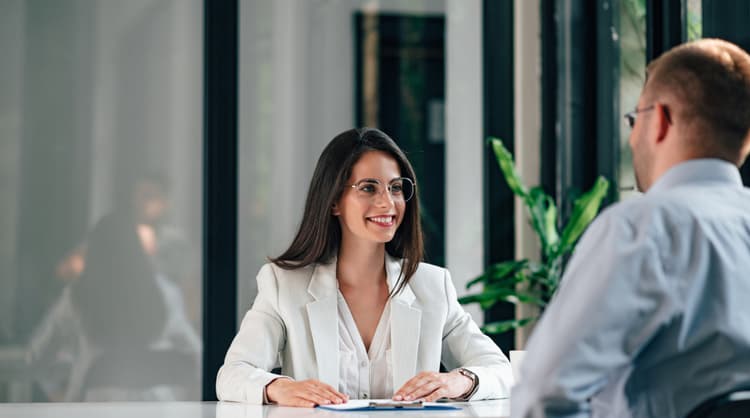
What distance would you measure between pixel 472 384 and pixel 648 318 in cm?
110

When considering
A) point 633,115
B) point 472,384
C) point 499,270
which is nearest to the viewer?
point 633,115

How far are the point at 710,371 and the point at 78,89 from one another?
3.74 metres

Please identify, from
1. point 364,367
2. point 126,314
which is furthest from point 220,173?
point 364,367

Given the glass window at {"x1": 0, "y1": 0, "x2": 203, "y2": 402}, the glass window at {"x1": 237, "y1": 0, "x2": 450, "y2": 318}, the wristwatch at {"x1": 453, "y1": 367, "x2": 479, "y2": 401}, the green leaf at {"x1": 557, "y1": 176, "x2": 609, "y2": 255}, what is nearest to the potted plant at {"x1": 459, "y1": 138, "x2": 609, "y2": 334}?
the green leaf at {"x1": 557, "y1": 176, "x2": 609, "y2": 255}

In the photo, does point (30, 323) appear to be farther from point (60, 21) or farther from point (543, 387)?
point (543, 387)

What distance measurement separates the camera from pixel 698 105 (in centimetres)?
162

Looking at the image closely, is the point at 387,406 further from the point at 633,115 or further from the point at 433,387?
the point at 633,115

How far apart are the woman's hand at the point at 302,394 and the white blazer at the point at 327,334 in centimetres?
15

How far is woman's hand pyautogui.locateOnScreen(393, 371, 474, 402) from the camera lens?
2.37 m

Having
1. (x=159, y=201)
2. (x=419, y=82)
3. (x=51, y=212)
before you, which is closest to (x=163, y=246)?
(x=159, y=201)

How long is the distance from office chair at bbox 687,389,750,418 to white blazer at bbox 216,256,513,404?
1.27 m

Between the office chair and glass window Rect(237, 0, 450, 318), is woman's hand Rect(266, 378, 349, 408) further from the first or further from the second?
glass window Rect(237, 0, 450, 318)

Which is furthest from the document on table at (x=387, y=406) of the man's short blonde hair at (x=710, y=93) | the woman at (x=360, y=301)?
the man's short blonde hair at (x=710, y=93)

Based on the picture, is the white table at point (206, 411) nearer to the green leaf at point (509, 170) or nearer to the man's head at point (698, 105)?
the man's head at point (698, 105)
